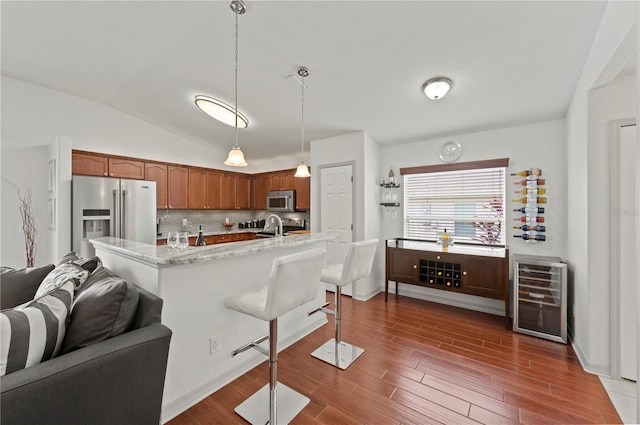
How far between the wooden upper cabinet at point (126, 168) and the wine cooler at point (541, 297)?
216 inches

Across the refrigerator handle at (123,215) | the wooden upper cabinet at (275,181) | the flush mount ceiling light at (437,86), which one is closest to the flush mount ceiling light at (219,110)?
the wooden upper cabinet at (275,181)

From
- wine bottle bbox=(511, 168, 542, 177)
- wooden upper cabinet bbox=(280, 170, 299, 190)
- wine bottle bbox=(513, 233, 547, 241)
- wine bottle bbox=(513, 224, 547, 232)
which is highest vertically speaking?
wooden upper cabinet bbox=(280, 170, 299, 190)

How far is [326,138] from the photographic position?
14.0 ft

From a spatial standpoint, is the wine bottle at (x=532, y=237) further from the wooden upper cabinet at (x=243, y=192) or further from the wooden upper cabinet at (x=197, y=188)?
the wooden upper cabinet at (x=197, y=188)

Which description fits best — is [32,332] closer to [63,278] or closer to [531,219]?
[63,278]

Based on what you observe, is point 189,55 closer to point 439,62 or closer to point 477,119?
point 439,62

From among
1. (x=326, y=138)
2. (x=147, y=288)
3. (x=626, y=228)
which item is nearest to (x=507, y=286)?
(x=626, y=228)

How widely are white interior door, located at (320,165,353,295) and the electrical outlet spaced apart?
236cm

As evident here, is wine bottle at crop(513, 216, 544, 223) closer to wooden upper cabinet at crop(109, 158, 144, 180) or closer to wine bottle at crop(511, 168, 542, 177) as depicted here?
wine bottle at crop(511, 168, 542, 177)

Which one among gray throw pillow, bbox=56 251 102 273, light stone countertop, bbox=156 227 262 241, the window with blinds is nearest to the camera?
gray throw pillow, bbox=56 251 102 273

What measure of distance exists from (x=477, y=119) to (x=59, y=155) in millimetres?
5286

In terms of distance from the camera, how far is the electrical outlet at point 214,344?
6.28ft

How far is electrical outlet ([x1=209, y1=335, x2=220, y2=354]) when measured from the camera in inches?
75.3

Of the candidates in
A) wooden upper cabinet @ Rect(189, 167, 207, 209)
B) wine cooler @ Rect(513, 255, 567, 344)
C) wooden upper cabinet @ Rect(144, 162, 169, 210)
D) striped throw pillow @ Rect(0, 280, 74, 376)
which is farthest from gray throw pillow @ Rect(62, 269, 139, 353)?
wooden upper cabinet @ Rect(189, 167, 207, 209)
